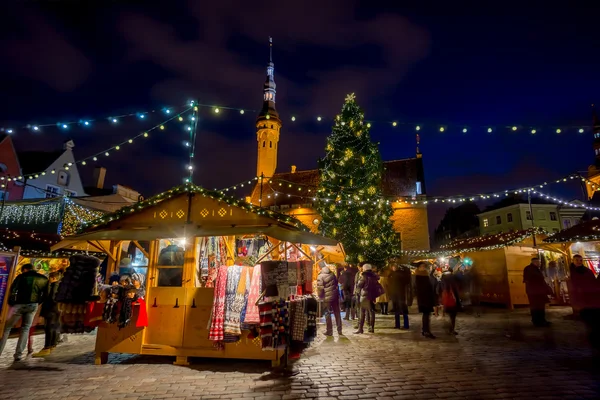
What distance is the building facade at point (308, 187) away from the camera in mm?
30484

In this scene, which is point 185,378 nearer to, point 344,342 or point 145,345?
point 145,345

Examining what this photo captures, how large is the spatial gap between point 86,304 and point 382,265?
17231 mm

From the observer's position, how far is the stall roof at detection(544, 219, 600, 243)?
39.9 ft

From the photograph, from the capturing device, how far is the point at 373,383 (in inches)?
199

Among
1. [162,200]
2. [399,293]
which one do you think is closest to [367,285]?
[399,293]

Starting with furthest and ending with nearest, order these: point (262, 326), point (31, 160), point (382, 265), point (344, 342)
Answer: point (31, 160)
point (382, 265)
point (344, 342)
point (262, 326)

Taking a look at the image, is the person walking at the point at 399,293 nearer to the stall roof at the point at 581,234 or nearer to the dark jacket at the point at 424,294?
Result: the dark jacket at the point at 424,294

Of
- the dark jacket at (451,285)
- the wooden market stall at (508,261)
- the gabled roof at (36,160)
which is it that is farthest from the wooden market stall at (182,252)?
the gabled roof at (36,160)

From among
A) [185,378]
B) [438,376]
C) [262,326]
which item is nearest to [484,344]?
[438,376]

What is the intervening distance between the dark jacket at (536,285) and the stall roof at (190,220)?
21.7 feet

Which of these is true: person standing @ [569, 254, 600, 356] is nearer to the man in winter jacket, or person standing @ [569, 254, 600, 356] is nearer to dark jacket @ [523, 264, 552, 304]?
dark jacket @ [523, 264, 552, 304]

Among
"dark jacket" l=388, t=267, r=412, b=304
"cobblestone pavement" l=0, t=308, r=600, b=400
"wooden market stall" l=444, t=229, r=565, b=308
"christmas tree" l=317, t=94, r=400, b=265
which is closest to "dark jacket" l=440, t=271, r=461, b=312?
"cobblestone pavement" l=0, t=308, r=600, b=400

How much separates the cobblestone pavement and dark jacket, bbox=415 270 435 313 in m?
0.96

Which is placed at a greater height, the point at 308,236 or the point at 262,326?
the point at 308,236
